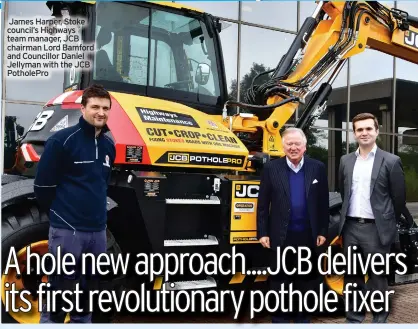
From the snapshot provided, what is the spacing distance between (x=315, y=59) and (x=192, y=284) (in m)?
2.37

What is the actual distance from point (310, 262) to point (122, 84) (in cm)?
200

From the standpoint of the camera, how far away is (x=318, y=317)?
3.86 metres

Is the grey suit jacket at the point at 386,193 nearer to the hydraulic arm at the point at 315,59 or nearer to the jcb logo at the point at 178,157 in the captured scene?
the hydraulic arm at the point at 315,59

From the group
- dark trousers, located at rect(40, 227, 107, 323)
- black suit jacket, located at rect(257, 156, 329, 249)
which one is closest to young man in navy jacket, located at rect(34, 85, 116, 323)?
dark trousers, located at rect(40, 227, 107, 323)

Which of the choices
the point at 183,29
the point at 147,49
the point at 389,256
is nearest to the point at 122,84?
the point at 147,49

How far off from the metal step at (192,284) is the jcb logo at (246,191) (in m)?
0.69

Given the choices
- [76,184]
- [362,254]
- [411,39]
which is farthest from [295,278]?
[411,39]

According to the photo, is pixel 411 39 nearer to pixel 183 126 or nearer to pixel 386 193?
pixel 386 193

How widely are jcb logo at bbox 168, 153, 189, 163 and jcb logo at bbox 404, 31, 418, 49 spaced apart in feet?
8.50

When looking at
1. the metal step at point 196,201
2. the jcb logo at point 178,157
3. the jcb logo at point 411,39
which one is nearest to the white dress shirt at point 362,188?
the metal step at point 196,201

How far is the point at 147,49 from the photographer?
4113 millimetres

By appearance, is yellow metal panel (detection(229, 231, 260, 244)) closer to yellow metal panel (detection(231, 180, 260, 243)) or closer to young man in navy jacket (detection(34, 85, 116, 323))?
yellow metal panel (detection(231, 180, 260, 243))
